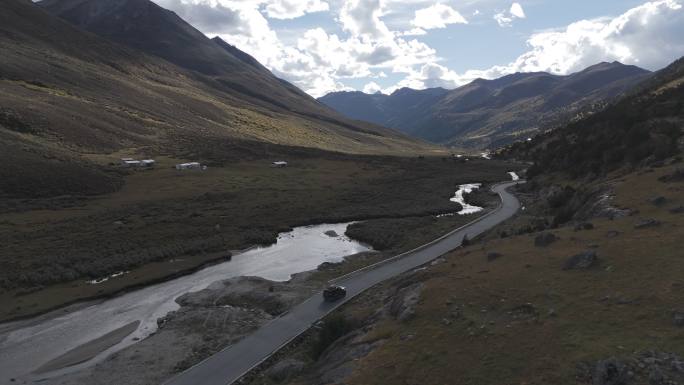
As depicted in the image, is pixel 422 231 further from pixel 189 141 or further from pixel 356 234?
pixel 189 141

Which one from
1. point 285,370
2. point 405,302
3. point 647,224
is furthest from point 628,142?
point 285,370

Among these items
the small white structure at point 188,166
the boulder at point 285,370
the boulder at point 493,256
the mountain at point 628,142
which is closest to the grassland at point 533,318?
the boulder at point 493,256

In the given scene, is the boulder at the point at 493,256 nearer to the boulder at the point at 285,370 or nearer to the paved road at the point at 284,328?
the paved road at the point at 284,328

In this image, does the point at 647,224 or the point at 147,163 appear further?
the point at 147,163

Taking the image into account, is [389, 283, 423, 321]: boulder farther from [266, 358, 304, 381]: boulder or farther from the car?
the car

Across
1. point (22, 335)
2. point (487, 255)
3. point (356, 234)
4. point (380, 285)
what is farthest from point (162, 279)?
point (487, 255)

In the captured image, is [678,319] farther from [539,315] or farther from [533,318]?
[533,318]
